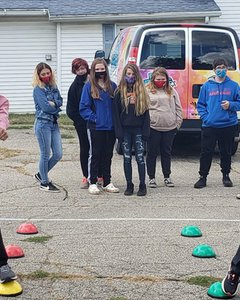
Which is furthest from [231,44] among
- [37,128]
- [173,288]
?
[173,288]

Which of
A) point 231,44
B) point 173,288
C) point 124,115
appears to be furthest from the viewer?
point 231,44

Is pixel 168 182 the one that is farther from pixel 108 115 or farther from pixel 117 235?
pixel 117 235

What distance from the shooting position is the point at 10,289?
18.2 ft

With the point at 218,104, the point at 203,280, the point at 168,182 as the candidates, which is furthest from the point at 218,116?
the point at 203,280

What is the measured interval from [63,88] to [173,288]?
1672cm

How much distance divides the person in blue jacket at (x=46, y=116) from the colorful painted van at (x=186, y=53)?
255 cm

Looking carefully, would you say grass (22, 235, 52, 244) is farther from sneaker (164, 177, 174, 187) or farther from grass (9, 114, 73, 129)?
grass (9, 114, 73, 129)

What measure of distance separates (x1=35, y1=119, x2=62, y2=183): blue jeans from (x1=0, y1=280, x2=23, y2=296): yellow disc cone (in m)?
4.54

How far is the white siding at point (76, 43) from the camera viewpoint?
858 inches

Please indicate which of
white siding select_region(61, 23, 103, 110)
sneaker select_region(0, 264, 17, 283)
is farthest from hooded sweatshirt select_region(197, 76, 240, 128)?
white siding select_region(61, 23, 103, 110)

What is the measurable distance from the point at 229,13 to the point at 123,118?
1370 centimetres

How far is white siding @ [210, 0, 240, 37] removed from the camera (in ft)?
73.8

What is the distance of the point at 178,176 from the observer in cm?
1143

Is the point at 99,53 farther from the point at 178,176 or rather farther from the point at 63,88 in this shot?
the point at 63,88
